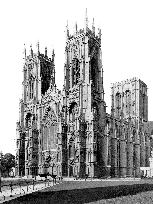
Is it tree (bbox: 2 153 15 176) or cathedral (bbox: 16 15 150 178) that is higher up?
cathedral (bbox: 16 15 150 178)

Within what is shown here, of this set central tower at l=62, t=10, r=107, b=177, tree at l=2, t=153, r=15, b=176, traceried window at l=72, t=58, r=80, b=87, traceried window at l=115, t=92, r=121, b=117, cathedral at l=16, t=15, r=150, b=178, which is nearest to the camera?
central tower at l=62, t=10, r=107, b=177

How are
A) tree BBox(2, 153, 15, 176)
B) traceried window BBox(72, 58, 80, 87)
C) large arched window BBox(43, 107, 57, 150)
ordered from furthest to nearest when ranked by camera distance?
1. tree BBox(2, 153, 15, 176)
2. traceried window BBox(72, 58, 80, 87)
3. large arched window BBox(43, 107, 57, 150)

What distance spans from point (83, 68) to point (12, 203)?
41386 mm

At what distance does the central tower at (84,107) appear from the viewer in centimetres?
5450

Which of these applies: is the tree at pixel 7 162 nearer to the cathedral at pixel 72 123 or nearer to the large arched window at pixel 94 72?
the cathedral at pixel 72 123

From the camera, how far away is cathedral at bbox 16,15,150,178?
55.6 meters

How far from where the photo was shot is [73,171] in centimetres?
5550

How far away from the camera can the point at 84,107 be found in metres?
57.0

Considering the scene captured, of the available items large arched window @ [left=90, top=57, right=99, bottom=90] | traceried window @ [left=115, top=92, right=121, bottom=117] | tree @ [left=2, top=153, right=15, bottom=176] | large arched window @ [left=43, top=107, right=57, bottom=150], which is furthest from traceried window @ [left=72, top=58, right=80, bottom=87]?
tree @ [left=2, top=153, right=15, bottom=176]

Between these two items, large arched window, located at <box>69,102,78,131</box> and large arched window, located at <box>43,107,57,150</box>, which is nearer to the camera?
large arched window, located at <box>69,102,78,131</box>

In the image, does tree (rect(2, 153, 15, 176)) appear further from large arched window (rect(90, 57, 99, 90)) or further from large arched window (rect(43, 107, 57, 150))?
large arched window (rect(90, 57, 99, 90))

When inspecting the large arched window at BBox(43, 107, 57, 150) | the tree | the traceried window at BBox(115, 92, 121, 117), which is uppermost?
the traceried window at BBox(115, 92, 121, 117)

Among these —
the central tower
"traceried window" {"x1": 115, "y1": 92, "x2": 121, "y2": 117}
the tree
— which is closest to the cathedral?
the central tower

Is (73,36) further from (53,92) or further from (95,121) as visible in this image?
(95,121)
